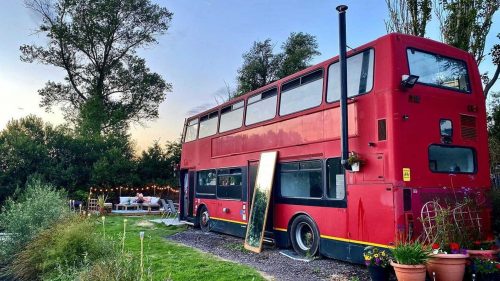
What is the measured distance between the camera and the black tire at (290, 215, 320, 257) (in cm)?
790

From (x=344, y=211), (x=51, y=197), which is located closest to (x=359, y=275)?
(x=344, y=211)

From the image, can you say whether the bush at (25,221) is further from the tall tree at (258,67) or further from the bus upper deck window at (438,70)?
the tall tree at (258,67)

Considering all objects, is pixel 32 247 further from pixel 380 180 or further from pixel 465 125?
pixel 465 125

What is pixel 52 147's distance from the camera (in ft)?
74.8

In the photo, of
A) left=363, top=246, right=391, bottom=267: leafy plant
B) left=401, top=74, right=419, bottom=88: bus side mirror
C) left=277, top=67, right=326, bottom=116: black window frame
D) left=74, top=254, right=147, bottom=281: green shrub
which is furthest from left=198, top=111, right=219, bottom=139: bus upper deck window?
left=74, top=254, right=147, bottom=281: green shrub

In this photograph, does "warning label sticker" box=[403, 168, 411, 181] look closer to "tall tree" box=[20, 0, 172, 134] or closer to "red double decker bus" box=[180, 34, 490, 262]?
"red double decker bus" box=[180, 34, 490, 262]

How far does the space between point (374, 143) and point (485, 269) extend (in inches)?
93.6

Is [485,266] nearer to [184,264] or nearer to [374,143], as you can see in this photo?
[374,143]

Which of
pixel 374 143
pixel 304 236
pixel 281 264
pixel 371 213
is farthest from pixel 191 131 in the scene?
pixel 371 213

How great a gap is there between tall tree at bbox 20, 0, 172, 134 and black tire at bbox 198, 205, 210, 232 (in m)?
15.1

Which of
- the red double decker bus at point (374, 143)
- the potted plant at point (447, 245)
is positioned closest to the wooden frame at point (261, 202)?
the red double decker bus at point (374, 143)

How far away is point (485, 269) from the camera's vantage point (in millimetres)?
5457

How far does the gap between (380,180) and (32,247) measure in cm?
597

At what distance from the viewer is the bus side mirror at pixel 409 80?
6.35m
